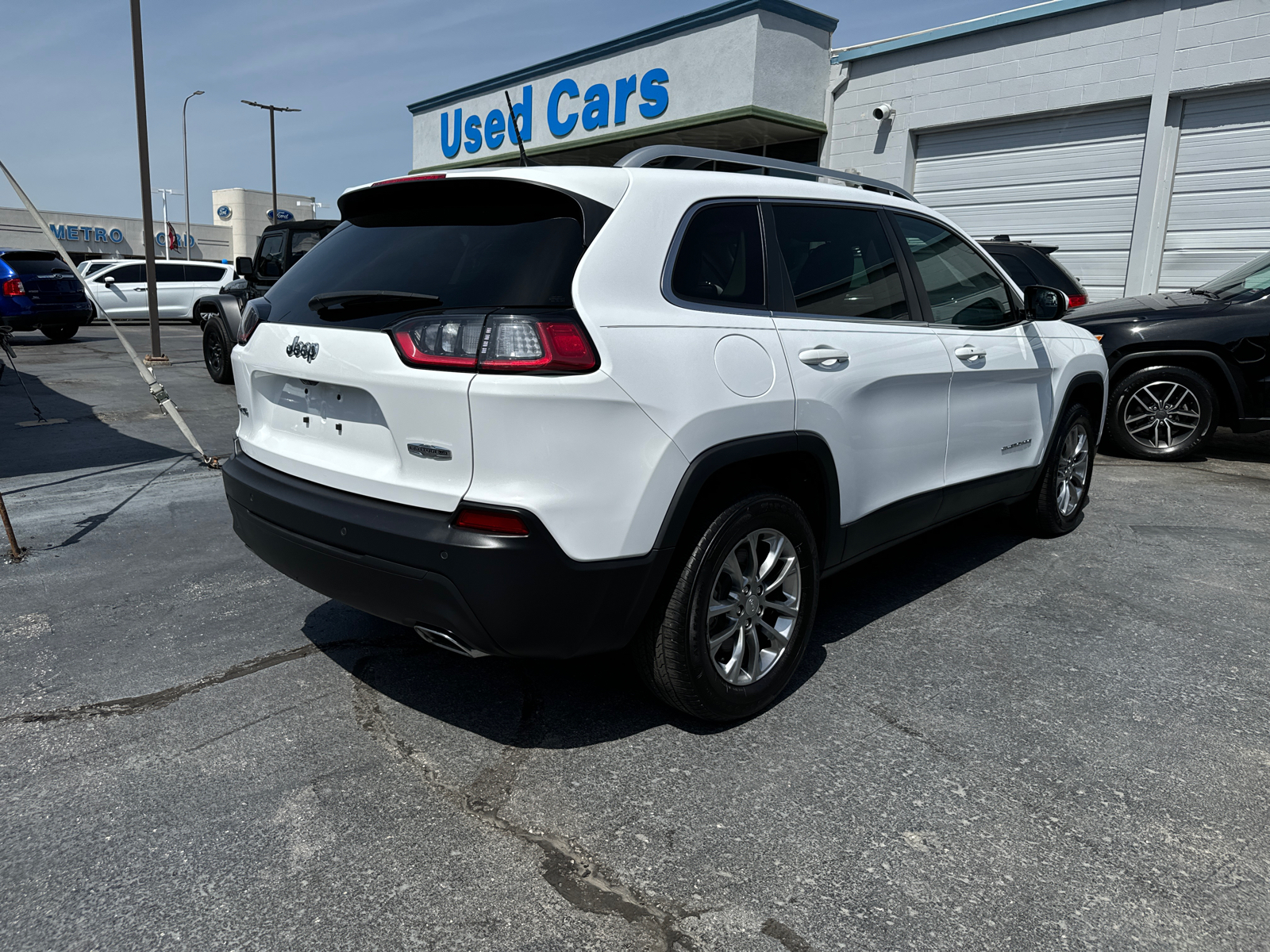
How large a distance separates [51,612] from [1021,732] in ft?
12.8

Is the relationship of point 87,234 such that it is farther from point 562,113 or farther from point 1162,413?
point 1162,413

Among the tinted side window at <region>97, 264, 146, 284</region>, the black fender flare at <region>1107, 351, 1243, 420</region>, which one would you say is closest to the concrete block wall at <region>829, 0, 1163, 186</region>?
the black fender flare at <region>1107, 351, 1243, 420</region>

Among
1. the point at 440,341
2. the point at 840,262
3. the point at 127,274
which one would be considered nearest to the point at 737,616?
the point at 440,341

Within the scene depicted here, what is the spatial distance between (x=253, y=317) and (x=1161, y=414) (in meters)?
7.31

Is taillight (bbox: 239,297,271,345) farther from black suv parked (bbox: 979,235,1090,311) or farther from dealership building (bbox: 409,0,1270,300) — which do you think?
dealership building (bbox: 409,0,1270,300)

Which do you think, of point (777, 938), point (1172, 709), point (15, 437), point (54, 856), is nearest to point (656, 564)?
point (777, 938)

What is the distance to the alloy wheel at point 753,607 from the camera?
9.80 ft

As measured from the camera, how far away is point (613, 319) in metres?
2.55

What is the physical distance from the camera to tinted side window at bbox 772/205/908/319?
130 inches

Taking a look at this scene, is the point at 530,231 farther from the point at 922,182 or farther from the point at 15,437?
the point at 922,182

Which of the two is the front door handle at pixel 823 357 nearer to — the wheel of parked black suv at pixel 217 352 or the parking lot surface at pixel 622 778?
the parking lot surface at pixel 622 778

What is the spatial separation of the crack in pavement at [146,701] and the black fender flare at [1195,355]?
257 inches

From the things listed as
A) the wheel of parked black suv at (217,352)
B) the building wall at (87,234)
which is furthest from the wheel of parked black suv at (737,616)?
the building wall at (87,234)

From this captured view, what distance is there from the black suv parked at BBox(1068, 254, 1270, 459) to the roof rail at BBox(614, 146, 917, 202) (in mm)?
4574
